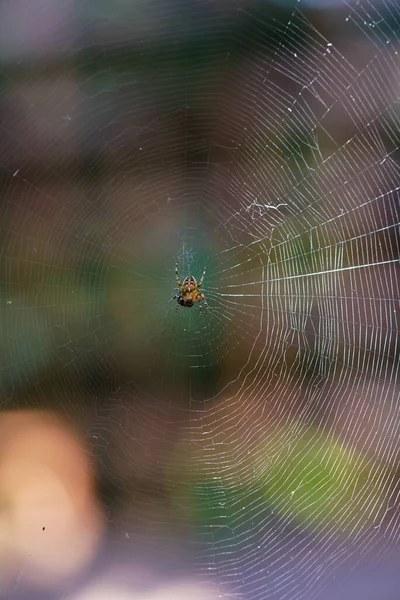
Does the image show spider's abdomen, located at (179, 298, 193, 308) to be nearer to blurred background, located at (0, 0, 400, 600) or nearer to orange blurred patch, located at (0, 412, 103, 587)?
blurred background, located at (0, 0, 400, 600)

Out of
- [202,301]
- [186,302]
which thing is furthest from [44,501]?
[202,301]

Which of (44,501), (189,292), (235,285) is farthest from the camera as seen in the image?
(189,292)

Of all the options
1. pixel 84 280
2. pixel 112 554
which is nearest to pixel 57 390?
pixel 84 280

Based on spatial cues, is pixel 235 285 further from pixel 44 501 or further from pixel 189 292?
pixel 44 501

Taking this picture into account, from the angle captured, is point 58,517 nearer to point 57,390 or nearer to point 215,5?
point 57,390

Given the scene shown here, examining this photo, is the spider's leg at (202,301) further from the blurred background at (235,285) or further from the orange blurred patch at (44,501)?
the orange blurred patch at (44,501)

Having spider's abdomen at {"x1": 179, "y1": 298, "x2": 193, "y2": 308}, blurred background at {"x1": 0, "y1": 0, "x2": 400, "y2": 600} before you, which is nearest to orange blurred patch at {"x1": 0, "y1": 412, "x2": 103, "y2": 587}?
blurred background at {"x1": 0, "y1": 0, "x2": 400, "y2": 600}

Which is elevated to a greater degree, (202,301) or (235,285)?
(235,285)

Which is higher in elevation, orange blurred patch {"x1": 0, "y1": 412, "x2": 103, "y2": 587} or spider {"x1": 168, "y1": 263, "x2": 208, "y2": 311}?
spider {"x1": 168, "y1": 263, "x2": 208, "y2": 311}
